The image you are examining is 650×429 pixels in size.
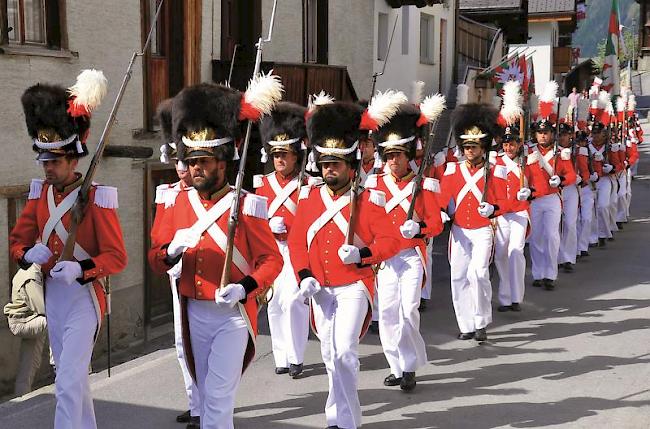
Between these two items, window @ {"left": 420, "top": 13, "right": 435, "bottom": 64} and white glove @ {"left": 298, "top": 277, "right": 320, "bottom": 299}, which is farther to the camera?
window @ {"left": 420, "top": 13, "right": 435, "bottom": 64}

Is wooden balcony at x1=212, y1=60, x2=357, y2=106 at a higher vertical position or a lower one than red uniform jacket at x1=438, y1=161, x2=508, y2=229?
higher

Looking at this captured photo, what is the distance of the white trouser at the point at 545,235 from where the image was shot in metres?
13.7

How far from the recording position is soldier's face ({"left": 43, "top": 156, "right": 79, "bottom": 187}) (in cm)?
629

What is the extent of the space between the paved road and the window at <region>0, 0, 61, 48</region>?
449cm

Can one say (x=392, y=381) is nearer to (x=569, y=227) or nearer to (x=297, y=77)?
(x=569, y=227)

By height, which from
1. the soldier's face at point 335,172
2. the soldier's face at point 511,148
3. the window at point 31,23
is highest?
the window at point 31,23

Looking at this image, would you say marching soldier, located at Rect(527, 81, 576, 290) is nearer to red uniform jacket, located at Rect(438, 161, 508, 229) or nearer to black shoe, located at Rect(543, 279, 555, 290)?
black shoe, located at Rect(543, 279, 555, 290)

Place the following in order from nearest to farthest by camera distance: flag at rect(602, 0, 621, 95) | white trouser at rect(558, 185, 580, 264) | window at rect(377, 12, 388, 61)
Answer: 1. white trouser at rect(558, 185, 580, 264)
2. window at rect(377, 12, 388, 61)
3. flag at rect(602, 0, 621, 95)

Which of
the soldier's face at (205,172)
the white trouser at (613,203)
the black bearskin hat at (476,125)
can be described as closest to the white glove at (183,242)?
the soldier's face at (205,172)

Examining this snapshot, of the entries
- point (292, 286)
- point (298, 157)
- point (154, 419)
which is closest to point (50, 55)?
point (298, 157)

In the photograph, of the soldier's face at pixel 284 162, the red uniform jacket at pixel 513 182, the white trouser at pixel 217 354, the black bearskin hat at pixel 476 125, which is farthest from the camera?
the red uniform jacket at pixel 513 182

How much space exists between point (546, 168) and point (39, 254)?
9.16 meters

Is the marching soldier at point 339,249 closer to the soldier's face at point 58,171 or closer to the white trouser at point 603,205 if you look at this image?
the soldier's face at point 58,171

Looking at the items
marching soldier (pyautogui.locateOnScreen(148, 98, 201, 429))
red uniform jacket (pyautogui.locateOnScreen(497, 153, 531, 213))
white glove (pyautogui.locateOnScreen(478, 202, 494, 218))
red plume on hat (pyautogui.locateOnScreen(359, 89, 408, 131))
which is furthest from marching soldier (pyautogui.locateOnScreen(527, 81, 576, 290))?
marching soldier (pyautogui.locateOnScreen(148, 98, 201, 429))
